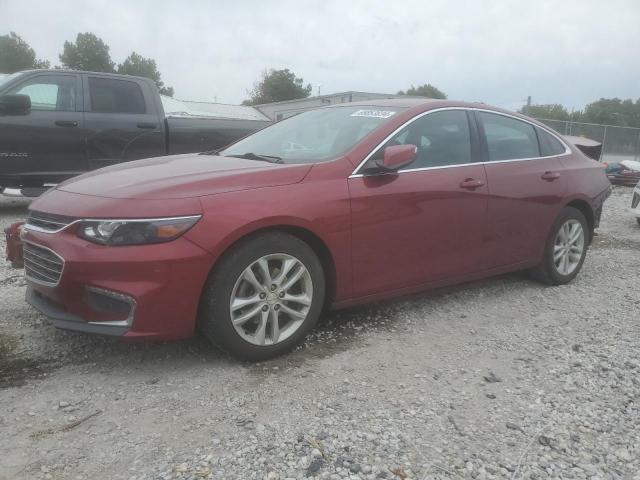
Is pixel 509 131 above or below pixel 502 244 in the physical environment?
above

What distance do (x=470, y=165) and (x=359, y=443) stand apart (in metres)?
2.37

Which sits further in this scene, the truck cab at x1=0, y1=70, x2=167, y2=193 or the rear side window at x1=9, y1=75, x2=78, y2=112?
the rear side window at x1=9, y1=75, x2=78, y2=112

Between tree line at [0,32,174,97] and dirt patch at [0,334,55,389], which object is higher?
tree line at [0,32,174,97]

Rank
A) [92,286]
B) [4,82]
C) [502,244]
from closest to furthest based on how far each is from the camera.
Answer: [92,286] < [502,244] < [4,82]

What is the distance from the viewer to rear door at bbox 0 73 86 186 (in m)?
6.61

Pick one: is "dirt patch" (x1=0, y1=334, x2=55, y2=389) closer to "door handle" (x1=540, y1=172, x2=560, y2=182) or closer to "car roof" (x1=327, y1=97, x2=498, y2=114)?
"car roof" (x1=327, y1=97, x2=498, y2=114)

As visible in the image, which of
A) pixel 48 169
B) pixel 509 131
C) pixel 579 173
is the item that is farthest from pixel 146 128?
pixel 579 173

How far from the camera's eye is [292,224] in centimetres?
312

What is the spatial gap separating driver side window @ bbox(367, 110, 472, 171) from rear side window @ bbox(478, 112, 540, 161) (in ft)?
0.82

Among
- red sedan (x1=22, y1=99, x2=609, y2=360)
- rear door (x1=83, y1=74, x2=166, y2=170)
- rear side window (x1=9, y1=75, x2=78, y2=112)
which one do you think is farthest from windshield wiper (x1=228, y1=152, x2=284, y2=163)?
rear side window (x1=9, y1=75, x2=78, y2=112)

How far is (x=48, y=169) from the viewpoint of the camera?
684cm

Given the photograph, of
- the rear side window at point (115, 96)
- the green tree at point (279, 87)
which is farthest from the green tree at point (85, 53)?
the rear side window at point (115, 96)

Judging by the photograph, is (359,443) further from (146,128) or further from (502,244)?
(146,128)

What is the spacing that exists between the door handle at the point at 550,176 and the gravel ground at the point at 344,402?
1.22m
